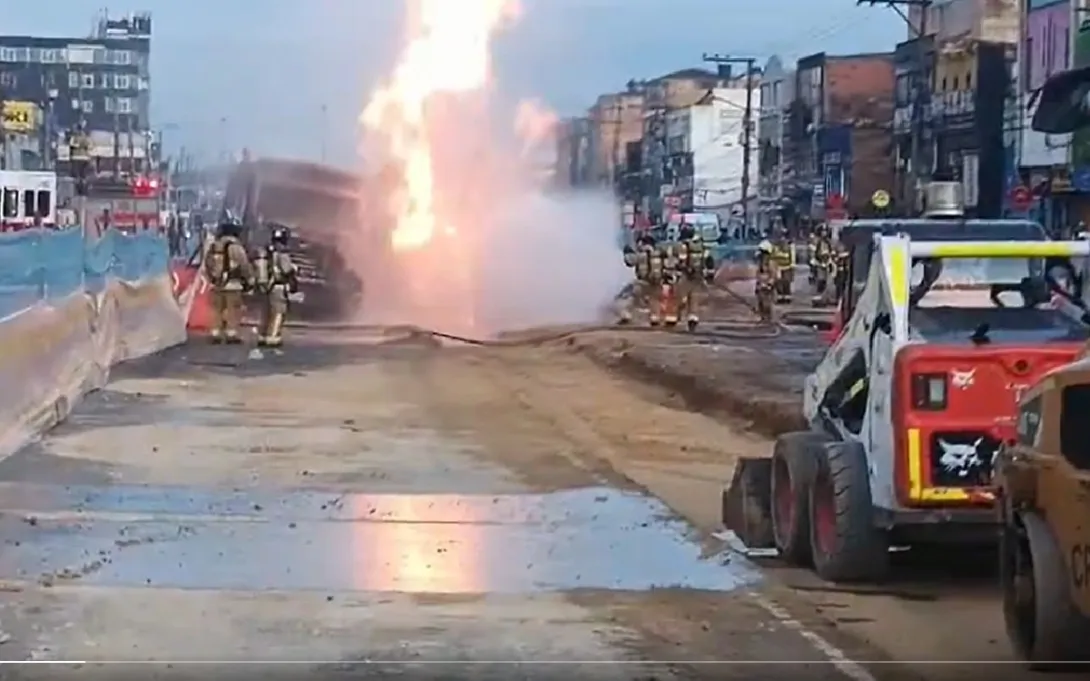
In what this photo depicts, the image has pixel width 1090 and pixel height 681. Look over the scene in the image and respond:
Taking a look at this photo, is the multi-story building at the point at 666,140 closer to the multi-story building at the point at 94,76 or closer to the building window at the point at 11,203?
the multi-story building at the point at 94,76

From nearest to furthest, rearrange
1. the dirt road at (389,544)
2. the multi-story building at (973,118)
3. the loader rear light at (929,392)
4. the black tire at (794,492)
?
the dirt road at (389,544)
the loader rear light at (929,392)
the black tire at (794,492)
the multi-story building at (973,118)

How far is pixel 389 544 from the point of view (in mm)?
13438

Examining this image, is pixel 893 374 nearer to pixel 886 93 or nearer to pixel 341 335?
pixel 341 335

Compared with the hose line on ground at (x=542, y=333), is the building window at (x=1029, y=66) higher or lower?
higher

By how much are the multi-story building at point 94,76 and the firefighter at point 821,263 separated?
8755 cm

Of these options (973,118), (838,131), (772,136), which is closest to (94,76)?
(772,136)

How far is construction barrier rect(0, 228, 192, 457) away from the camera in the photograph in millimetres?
19297

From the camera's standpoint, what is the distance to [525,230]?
46344 mm

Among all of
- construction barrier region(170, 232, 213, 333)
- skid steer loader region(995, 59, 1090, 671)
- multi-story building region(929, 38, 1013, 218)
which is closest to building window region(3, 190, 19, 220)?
construction barrier region(170, 232, 213, 333)

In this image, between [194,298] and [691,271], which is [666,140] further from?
[194,298]

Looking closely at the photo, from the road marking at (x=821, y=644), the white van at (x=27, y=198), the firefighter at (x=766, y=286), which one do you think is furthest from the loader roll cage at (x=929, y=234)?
the white van at (x=27, y=198)

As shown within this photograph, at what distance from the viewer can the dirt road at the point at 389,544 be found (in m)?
10.1

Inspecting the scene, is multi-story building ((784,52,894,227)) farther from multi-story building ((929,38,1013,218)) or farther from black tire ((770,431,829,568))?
black tire ((770,431,829,568))

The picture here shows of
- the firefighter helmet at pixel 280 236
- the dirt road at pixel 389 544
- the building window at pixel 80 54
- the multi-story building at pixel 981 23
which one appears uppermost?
the building window at pixel 80 54
